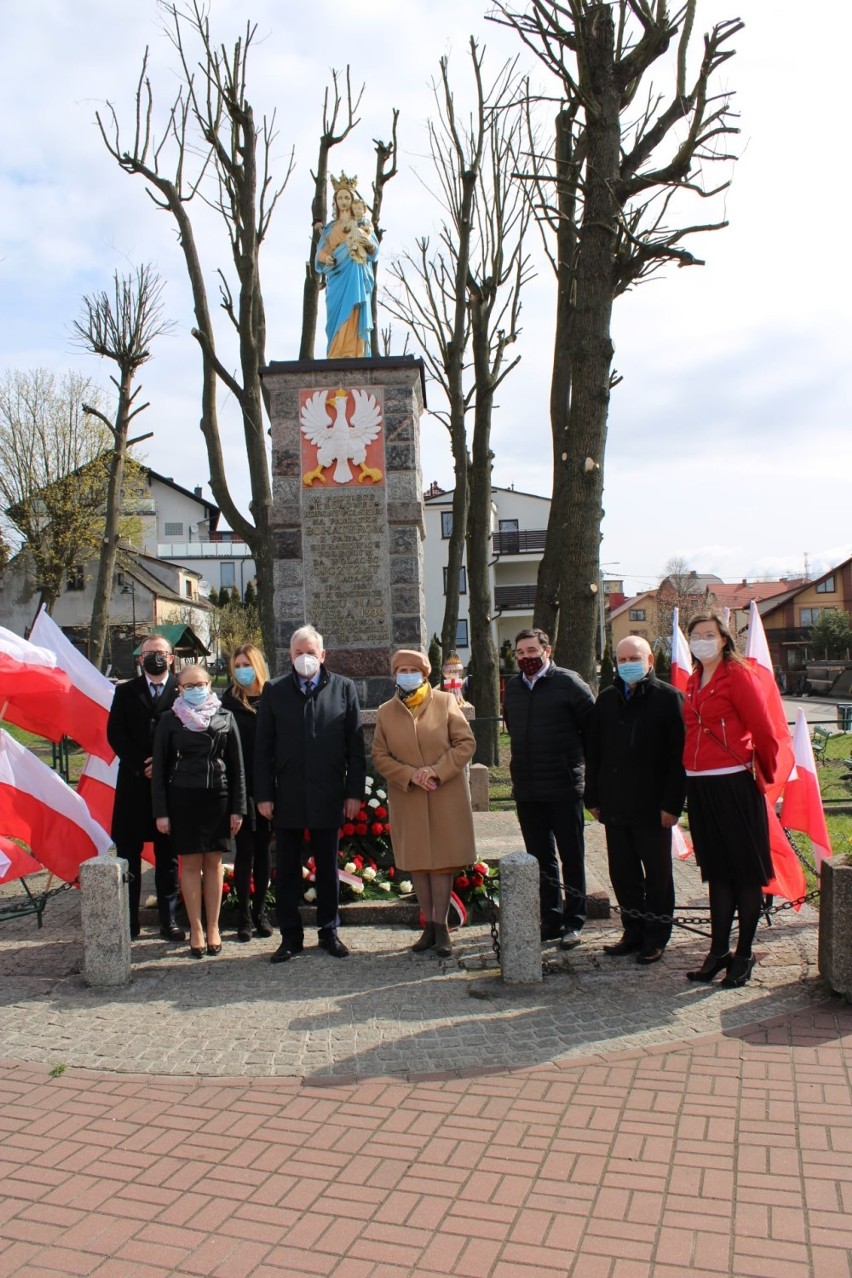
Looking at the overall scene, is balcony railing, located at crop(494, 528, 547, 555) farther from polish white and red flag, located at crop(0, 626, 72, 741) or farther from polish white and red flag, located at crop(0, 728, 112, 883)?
polish white and red flag, located at crop(0, 728, 112, 883)

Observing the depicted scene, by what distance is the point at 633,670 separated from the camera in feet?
19.4

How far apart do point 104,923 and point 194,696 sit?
141 centimetres

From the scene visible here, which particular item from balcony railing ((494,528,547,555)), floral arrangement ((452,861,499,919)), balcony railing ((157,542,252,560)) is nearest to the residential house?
balcony railing ((494,528,547,555))

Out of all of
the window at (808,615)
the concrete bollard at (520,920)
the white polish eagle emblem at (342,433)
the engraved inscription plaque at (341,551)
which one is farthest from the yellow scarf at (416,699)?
the window at (808,615)

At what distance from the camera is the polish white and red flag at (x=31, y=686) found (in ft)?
24.6

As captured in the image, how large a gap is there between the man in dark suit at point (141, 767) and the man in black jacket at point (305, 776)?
3.16 ft

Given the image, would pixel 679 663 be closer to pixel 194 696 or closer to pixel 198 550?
pixel 194 696

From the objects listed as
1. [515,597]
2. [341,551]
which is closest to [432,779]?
[341,551]

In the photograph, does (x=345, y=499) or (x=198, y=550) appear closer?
(x=345, y=499)

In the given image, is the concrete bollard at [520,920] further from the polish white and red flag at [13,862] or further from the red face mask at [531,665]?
the polish white and red flag at [13,862]

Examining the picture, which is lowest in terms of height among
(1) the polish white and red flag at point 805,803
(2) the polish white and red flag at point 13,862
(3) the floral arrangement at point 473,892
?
(3) the floral arrangement at point 473,892

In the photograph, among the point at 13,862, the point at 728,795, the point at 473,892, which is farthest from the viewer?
the point at 13,862

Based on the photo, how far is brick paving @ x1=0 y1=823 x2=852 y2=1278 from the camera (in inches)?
124

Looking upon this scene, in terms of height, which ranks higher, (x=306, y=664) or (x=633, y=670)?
(x=306, y=664)
